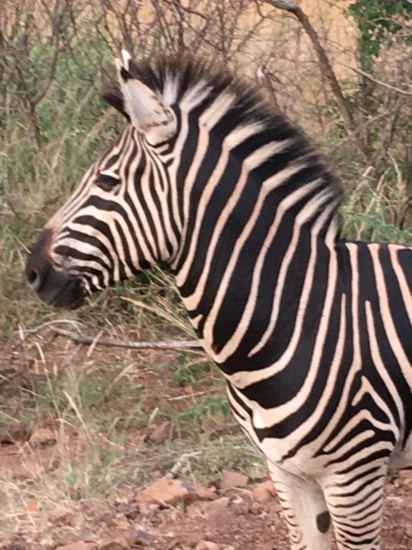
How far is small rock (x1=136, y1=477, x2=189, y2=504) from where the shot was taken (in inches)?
159

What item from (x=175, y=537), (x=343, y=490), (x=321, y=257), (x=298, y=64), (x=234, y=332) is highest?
(x=298, y=64)

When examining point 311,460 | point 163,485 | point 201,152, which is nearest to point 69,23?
point 163,485

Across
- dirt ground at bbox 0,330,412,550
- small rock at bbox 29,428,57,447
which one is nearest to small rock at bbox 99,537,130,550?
dirt ground at bbox 0,330,412,550

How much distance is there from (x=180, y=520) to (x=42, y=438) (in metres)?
1.11

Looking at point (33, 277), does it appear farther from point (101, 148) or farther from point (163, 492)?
point (101, 148)

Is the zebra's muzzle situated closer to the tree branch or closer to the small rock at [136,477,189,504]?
the small rock at [136,477,189,504]

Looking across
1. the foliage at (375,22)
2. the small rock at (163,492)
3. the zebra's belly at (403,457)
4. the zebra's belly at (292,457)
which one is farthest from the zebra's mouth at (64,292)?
the foliage at (375,22)

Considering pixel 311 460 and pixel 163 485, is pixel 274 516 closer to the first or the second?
pixel 163 485

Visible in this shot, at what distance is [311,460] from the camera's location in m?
2.73

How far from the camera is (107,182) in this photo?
2727mm

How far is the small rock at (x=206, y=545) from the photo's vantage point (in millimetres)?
3686

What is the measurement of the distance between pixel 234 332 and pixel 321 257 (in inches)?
13.7

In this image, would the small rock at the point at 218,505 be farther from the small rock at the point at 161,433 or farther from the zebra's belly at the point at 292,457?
the zebra's belly at the point at 292,457

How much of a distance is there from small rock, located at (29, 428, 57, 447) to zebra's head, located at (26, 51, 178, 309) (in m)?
2.11
